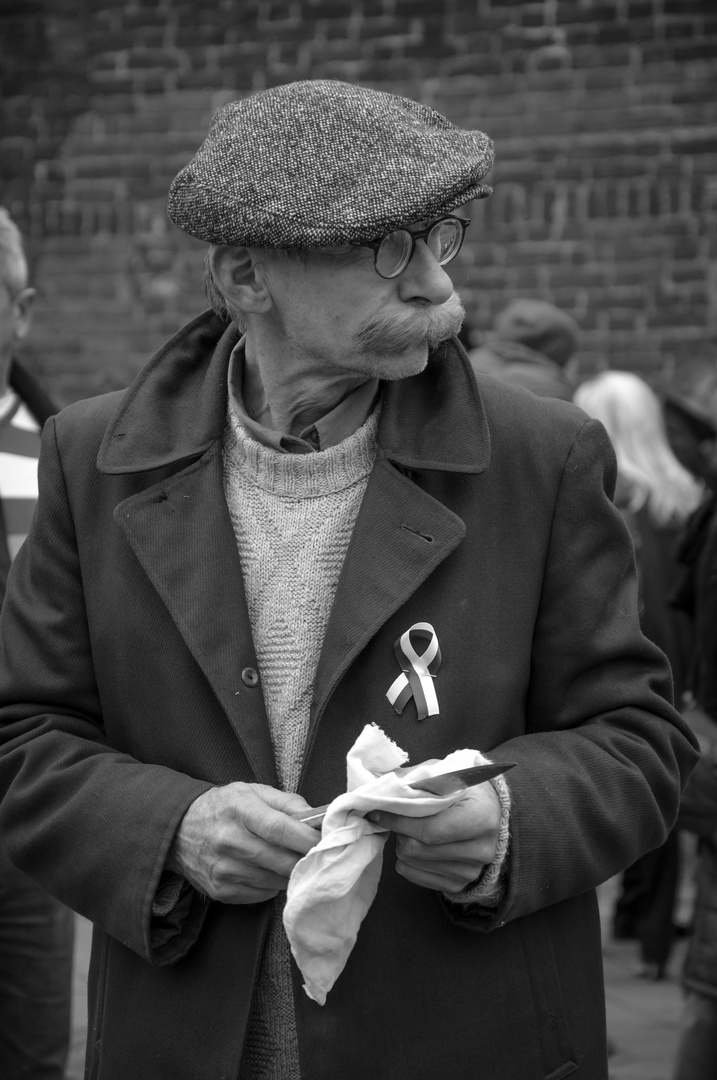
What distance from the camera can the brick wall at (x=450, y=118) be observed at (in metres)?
8.09

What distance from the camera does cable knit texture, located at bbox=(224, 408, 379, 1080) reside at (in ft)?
6.86

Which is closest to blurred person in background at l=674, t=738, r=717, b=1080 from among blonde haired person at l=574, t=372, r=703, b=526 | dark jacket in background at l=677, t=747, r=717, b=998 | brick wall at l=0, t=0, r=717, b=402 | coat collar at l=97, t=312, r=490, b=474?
dark jacket in background at l=677, t=747, r=717, b=998

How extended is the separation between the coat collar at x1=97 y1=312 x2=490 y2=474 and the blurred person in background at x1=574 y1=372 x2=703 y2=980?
3.37 meters

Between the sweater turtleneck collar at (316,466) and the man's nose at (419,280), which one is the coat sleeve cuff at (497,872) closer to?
the sweater turtleneck collar at (316,466)

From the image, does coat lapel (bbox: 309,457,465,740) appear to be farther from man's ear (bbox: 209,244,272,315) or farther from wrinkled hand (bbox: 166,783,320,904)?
man's ear (bbox: 209,244,272,315)

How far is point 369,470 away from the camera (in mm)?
2223

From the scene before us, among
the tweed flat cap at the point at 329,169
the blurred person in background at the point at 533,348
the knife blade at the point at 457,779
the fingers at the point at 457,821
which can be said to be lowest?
the blurred person in background at the point at 533,348

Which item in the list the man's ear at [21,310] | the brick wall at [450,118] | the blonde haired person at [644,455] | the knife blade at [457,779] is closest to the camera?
the knife blade at [457,779]

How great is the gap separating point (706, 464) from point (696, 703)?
11.5ft

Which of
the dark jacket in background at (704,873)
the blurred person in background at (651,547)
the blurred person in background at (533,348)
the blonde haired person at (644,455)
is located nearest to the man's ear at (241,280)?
the dark jacket in background at (704,873)

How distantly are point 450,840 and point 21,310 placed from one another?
2.21 m

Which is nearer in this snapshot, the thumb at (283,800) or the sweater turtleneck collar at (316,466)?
the thumb at (283,800)

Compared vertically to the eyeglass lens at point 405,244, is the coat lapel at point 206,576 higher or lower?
lower

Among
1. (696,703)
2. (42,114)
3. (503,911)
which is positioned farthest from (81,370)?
(503,911)
